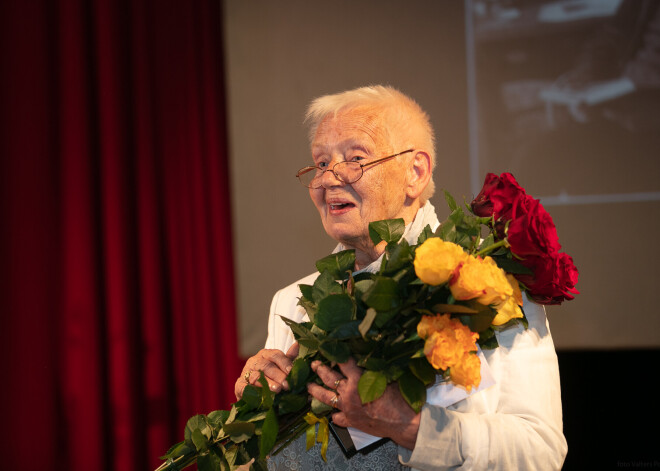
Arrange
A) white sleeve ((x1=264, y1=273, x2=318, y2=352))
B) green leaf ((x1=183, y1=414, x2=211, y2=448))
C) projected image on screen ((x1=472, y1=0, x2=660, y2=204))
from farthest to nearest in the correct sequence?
projected image on screen ((x1=472, y1=0, x2=660, y2=204)) → white sleeve ((x1=264, y1=273, x2=318, y2=352)) → green leaf ((x1=183, y1=414, x2=211, y2=448))

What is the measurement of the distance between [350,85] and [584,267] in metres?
1.52

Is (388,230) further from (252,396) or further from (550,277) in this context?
(252,396)

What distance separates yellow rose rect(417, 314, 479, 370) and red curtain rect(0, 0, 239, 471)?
2.29 meters

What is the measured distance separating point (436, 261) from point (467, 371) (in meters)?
0.21

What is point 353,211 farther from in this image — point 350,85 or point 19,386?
point 19,386

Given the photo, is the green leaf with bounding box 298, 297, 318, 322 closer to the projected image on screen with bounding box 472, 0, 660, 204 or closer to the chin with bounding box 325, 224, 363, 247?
the chin with bounding box 325, 224, 363, 247

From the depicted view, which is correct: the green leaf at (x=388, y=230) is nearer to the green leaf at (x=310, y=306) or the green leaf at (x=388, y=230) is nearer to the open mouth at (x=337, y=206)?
the green leaf at (x=310, y=306)

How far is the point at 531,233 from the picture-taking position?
3.75 ft

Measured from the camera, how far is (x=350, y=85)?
3223mm

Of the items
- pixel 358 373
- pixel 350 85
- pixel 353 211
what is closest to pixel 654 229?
pixel 350 85

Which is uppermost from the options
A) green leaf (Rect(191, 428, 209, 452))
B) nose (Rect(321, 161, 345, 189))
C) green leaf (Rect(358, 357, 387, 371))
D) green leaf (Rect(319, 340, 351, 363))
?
nose (Rect(321, 161, 345, 189))

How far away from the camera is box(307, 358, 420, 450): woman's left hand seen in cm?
118

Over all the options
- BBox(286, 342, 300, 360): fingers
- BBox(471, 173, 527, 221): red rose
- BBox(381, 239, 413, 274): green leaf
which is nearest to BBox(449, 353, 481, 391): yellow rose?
BBox(381, 239, 413, 274): green leaf

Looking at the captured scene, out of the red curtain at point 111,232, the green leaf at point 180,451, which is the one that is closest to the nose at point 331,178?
the green leaf at point 180,451
